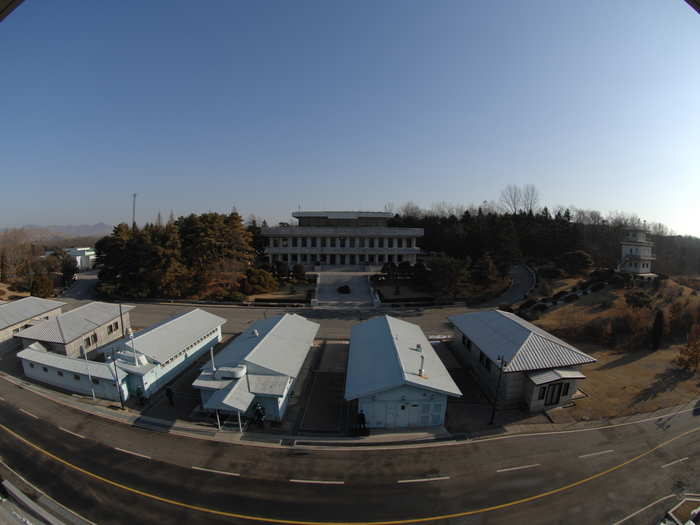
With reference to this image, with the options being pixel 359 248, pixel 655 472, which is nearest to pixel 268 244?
pixel 359 248

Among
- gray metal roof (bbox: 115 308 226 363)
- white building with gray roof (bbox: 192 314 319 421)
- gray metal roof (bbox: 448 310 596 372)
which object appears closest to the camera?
white building with gray roof (bbox: 192 314 319 421)

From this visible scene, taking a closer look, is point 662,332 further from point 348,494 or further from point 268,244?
point 268,244

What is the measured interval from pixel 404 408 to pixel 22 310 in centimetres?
A: 3727

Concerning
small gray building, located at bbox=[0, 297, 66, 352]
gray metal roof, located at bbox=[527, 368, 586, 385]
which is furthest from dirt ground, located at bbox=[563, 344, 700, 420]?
small gray building, located at bbox=[0, 297, 66, 352]

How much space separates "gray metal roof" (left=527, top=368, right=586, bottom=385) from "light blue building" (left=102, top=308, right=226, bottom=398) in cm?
2269

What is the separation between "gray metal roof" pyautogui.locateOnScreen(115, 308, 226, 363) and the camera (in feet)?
71.5

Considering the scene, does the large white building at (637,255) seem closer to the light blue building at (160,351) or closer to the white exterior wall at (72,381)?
the light blue building at (160,351)

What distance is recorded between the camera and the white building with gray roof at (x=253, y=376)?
17.4 metres

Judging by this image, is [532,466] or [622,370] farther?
[622,370]

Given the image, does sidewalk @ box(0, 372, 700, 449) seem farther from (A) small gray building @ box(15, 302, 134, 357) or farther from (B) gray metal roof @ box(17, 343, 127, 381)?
(A) small gray building @ box(15, 302, 134, 357)

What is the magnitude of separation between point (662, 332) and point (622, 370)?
932 centimetres

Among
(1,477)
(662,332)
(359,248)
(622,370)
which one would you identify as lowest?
(1,477)

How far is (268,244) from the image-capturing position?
65500 millimetres

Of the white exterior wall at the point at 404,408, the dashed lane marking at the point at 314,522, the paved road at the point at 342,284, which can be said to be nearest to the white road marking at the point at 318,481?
the dashed lane marking at the point at 314,522
